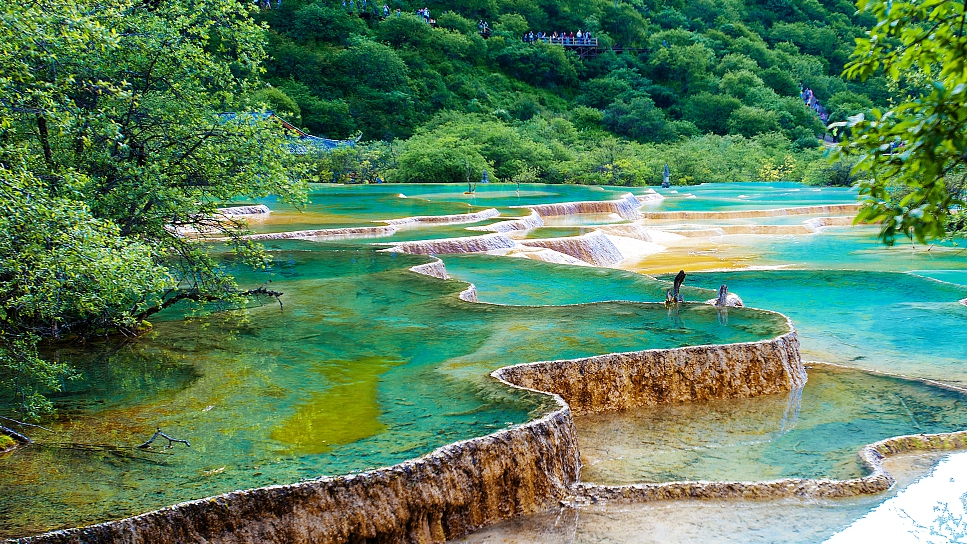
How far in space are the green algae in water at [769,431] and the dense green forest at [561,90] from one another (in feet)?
97.7

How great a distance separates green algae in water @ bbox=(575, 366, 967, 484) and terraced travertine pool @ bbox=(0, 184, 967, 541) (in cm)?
3

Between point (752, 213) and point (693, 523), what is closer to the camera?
point (693, 523)

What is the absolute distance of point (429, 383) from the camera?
26.4ft

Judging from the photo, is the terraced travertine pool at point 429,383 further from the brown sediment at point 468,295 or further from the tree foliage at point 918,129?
the tree foliage at point 918,129

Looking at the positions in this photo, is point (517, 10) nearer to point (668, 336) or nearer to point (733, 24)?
point (733, 24)

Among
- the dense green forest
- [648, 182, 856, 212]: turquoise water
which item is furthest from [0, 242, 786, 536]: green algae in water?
the dense green forest

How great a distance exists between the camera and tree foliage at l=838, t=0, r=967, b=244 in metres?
3.19

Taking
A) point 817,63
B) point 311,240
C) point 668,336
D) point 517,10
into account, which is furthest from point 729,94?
point 668,336

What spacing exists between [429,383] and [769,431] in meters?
3.68

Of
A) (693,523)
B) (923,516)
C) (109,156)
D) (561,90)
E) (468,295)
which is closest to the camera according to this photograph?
(693,523)

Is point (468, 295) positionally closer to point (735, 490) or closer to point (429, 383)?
point (429, 383)

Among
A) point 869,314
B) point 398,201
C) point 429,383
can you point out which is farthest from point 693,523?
point 398,201

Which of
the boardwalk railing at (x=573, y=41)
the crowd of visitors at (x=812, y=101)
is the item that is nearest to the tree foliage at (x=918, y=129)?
the boardwalk railing at (x=573, y=41)

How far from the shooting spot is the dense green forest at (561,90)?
45.1 meters
